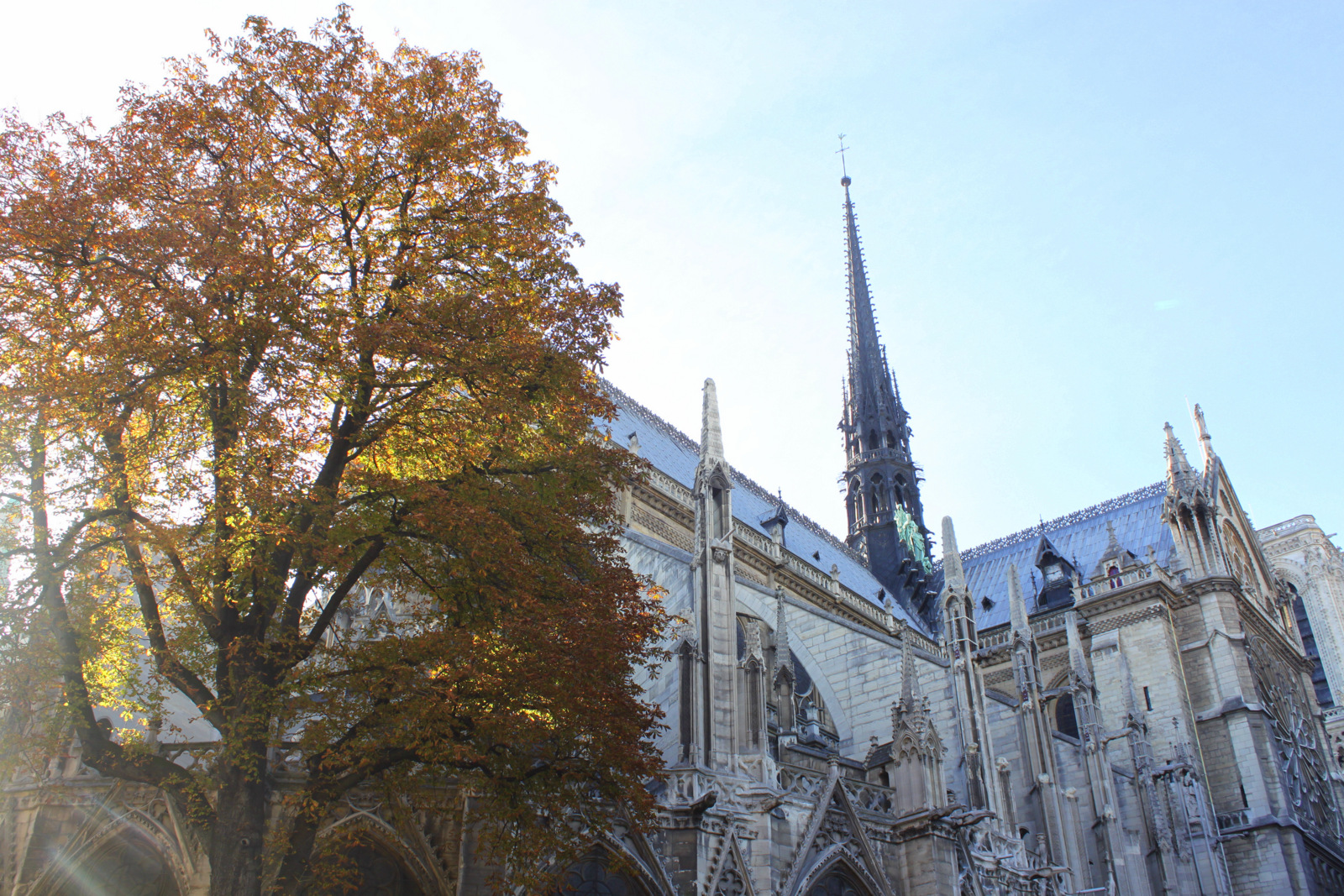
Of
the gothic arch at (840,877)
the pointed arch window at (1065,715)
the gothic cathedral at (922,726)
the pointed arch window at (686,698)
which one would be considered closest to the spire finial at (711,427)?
the gothic cathedral at (922,726)

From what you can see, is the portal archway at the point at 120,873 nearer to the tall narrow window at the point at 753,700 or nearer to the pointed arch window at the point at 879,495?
the tall narrow window at the point at 753,700

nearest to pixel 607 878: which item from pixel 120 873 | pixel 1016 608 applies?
pixel 120 873

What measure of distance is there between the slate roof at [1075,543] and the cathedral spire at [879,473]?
8.53 feet

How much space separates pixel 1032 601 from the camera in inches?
1505

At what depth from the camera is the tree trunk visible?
7.85 meters

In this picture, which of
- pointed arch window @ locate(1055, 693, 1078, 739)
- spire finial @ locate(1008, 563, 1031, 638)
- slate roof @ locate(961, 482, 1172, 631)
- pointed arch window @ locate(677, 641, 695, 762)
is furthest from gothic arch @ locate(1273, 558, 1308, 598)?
pointed arch window @ locate(677, 641, 695, 762)

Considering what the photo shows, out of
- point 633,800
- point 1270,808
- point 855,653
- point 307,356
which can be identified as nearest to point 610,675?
point 633,800

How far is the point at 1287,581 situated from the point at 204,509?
5569cm

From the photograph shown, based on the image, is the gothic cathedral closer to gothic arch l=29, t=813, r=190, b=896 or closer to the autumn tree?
gothic arch l=29, t=813, r=190, b=896

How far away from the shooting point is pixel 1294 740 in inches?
1256

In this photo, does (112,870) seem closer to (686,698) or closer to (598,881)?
(598,881)

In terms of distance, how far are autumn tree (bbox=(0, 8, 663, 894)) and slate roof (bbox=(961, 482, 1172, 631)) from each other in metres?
30.2

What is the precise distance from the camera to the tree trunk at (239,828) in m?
7.85

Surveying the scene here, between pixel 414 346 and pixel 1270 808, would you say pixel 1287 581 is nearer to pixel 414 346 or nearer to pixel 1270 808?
pixel 1270 808
